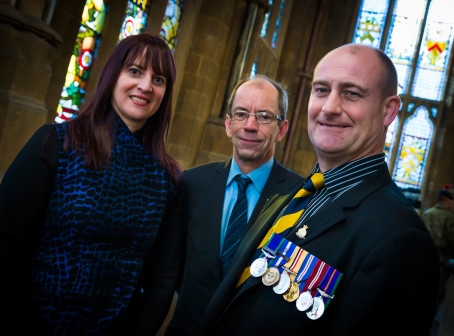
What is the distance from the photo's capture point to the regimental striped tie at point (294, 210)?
1.30 metres

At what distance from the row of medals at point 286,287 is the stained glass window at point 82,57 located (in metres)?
4.81

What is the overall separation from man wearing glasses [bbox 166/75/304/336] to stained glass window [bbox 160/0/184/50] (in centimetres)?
540

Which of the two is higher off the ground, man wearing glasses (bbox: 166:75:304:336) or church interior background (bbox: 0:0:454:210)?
church interior background (bbox: 0:0:454:210)

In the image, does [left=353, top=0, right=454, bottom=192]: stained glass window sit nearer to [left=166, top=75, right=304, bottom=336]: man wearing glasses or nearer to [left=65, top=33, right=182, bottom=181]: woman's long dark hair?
[left=166, top=75, right=304, bottom=336]: man wearing glasses

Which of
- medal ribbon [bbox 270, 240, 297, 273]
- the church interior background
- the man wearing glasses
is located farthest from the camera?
the church interior background

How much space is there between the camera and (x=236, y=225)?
192 cm

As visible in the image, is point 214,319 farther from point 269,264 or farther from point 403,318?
point 403,318

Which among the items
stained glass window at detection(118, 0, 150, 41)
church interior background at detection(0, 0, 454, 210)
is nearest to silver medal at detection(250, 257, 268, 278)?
church interior background at detection(0, 0, 454, 210)

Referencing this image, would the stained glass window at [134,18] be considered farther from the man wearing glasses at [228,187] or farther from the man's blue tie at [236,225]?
the man's blue tie at [236,225]

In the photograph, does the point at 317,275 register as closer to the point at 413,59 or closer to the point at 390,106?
the point at 390,106

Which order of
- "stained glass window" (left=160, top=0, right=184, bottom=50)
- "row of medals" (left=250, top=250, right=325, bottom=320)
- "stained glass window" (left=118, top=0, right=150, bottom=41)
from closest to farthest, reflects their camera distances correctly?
"row of medals" (left=250, top=250, right=325, bottom=320)
"stained glass window" (left=118, top=0, right=150, bottom=41)
"stained glass window" (left=160, top=0, right=184, bottom=50)

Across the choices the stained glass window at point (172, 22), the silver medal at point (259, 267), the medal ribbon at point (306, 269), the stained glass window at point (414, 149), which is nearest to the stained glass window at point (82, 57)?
the stained glass window at point (172, 22)

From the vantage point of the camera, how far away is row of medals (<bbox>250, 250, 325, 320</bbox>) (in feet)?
3.61

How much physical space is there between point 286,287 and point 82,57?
17.4 ft
